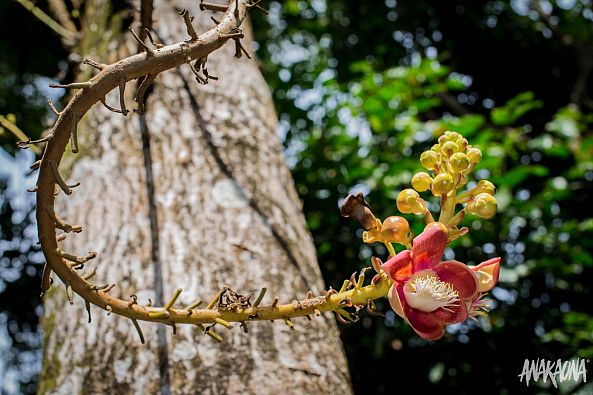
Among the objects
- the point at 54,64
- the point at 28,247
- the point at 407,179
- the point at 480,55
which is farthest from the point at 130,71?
the point at 480,55

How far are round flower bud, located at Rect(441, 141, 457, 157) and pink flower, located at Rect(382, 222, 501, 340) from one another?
10 centimetres

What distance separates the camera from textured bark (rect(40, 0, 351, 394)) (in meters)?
1.11

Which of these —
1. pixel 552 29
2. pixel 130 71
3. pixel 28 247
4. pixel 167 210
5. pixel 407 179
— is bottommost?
pixel 130 71

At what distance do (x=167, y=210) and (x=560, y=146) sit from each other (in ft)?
7.00

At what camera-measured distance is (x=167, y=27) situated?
67.9 inches

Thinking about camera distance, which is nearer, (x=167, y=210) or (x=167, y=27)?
(x=167, y=210)

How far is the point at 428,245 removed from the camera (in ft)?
2.28

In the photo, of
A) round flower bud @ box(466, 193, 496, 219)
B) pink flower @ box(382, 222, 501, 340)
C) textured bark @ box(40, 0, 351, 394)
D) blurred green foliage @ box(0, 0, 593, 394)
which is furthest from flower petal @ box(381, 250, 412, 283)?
blurred green foliage @ box(0, 0, 593, 394)

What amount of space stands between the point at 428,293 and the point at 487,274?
3.8 inches

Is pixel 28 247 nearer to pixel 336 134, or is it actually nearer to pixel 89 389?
pixel 336 134

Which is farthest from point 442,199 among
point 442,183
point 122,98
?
point 122,98

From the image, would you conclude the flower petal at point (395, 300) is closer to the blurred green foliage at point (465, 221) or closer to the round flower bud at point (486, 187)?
the round flower bud at point (486, 187)

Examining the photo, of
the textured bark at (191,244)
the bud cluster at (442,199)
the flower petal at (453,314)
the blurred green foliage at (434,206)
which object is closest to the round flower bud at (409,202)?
the bud cluster at (442,199)

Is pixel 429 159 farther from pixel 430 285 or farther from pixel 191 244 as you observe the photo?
pixel 191 244
